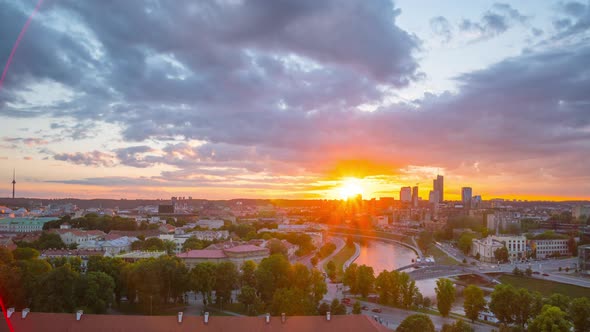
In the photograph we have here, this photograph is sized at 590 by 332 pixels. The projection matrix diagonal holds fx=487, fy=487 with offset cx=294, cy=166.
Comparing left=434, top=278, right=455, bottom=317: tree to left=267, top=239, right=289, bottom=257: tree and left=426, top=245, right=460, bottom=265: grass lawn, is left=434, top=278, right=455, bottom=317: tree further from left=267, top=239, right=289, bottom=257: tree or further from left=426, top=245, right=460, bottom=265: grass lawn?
left=426, top=245, right=460, bottom=265: grass lawn

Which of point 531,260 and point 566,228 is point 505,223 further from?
point 531,260

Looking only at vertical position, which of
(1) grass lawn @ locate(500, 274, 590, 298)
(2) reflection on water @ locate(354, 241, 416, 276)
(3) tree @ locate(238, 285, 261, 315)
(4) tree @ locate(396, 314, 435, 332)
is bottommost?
(2) reflection on water @ locate(354, 241, 416, 276)

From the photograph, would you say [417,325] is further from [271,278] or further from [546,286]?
[546,286]

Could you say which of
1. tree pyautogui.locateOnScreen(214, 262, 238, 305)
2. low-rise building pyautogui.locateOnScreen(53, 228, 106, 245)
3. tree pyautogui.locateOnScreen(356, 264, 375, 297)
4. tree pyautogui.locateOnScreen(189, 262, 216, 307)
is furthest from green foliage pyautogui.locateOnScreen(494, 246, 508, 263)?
low-rise building pyautogui.locateOnScreen(53, 228, 106, 245)

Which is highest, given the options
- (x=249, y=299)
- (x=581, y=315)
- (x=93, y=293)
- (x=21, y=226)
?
(x=581, y=315)

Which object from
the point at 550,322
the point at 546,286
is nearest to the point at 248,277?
the point at 550,322

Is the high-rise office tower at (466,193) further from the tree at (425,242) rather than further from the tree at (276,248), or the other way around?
the tree at (276,248)

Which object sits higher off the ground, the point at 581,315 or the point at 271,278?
the point at 581,315
